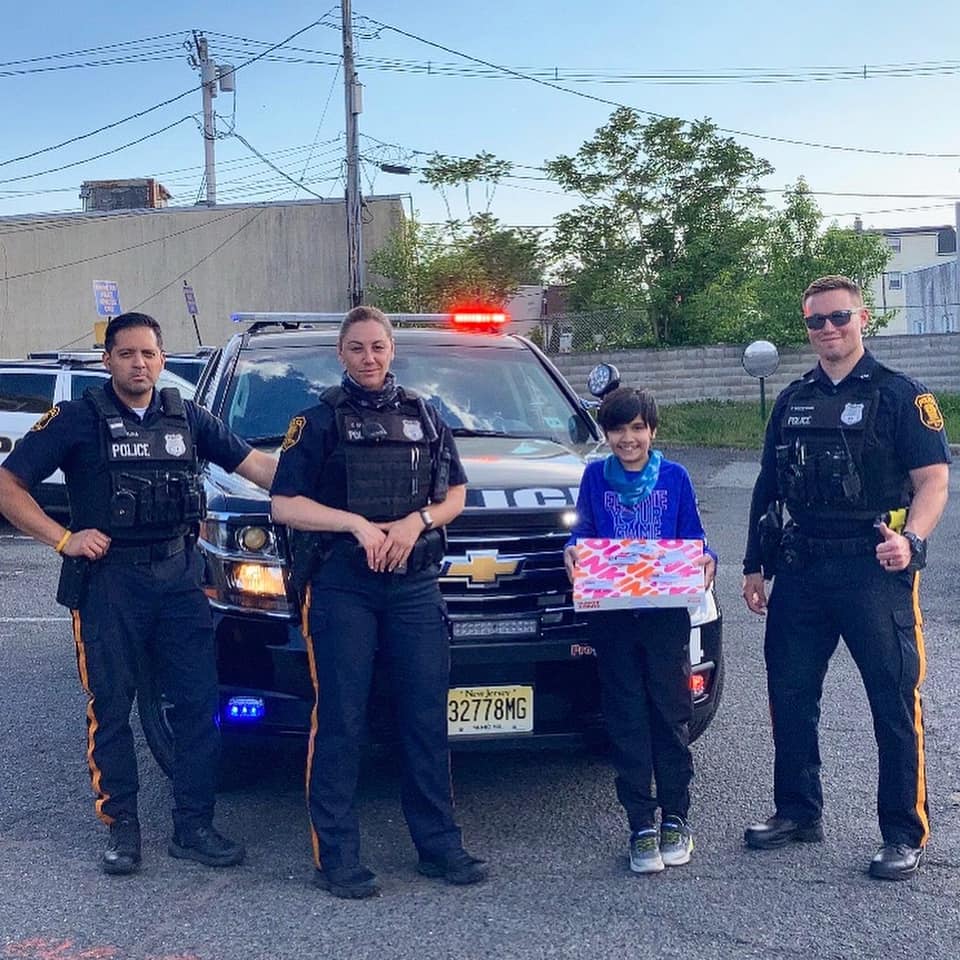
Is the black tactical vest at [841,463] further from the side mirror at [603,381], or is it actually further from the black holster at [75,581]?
the black holster at [75,581]

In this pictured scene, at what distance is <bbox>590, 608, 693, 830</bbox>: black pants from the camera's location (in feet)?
14.1

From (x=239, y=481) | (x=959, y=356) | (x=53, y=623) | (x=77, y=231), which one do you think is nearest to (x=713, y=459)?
(x=959, y=356)

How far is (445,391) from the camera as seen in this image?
599 cm

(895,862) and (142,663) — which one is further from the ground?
(142,663)

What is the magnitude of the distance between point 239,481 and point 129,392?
0.63m

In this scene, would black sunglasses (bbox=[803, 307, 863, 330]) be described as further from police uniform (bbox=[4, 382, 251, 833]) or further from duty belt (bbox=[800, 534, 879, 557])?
police uniform (bbox=[4, 382, 251, 833])

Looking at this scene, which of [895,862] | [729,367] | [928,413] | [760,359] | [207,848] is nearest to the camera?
[895,862]

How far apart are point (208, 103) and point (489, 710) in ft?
121

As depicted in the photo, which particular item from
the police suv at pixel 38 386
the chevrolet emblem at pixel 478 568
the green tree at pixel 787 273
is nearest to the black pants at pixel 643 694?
the chevrolet emblem at pixel 478 568

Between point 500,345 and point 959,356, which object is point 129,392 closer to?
point 500,345

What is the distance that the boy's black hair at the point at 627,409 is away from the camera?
4.28 m

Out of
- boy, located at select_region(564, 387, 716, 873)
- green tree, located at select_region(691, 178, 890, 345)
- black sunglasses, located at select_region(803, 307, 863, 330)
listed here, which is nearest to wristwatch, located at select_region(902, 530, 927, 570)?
boy, located at select_region(564, 387, 716, 873)

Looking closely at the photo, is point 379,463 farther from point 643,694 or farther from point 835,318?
point 835,318

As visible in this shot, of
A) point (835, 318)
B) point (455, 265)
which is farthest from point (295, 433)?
point (455, 265)
